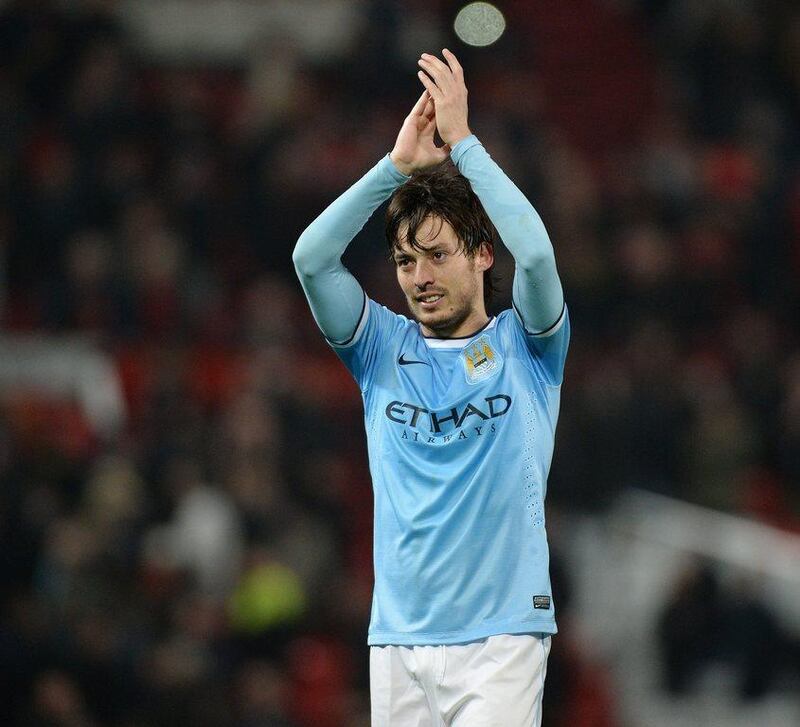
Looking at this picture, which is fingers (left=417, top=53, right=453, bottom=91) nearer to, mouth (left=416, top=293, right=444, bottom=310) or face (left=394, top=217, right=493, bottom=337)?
face (left=394, top=217, right=493, bottom=337)

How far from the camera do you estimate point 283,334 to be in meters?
10.7

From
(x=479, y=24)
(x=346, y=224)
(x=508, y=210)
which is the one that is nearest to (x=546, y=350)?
(x=508, y=210)

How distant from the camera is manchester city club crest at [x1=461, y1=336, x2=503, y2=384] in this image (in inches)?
163

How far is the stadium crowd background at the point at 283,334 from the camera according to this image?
876 centimetres

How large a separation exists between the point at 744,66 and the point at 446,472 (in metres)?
11.2

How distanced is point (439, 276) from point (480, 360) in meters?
0.26

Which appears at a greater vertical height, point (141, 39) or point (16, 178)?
point (141, 39)

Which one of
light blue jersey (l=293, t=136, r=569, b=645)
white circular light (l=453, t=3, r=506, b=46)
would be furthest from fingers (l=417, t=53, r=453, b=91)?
white circular light (l=453, t=3, r=506, b=46)

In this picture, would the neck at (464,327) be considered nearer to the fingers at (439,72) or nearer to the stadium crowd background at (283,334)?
the fingers at (439,72)

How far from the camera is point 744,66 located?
14.3 meters

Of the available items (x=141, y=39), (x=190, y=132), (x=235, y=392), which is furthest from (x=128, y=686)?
(x=141, y=39)

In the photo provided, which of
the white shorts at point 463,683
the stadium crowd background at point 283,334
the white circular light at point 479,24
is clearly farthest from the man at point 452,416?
the white circular light at point 479,24

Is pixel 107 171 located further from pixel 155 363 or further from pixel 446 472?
pixel 446 472

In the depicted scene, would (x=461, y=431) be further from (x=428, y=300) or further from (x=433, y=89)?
(x=433, y=89)
